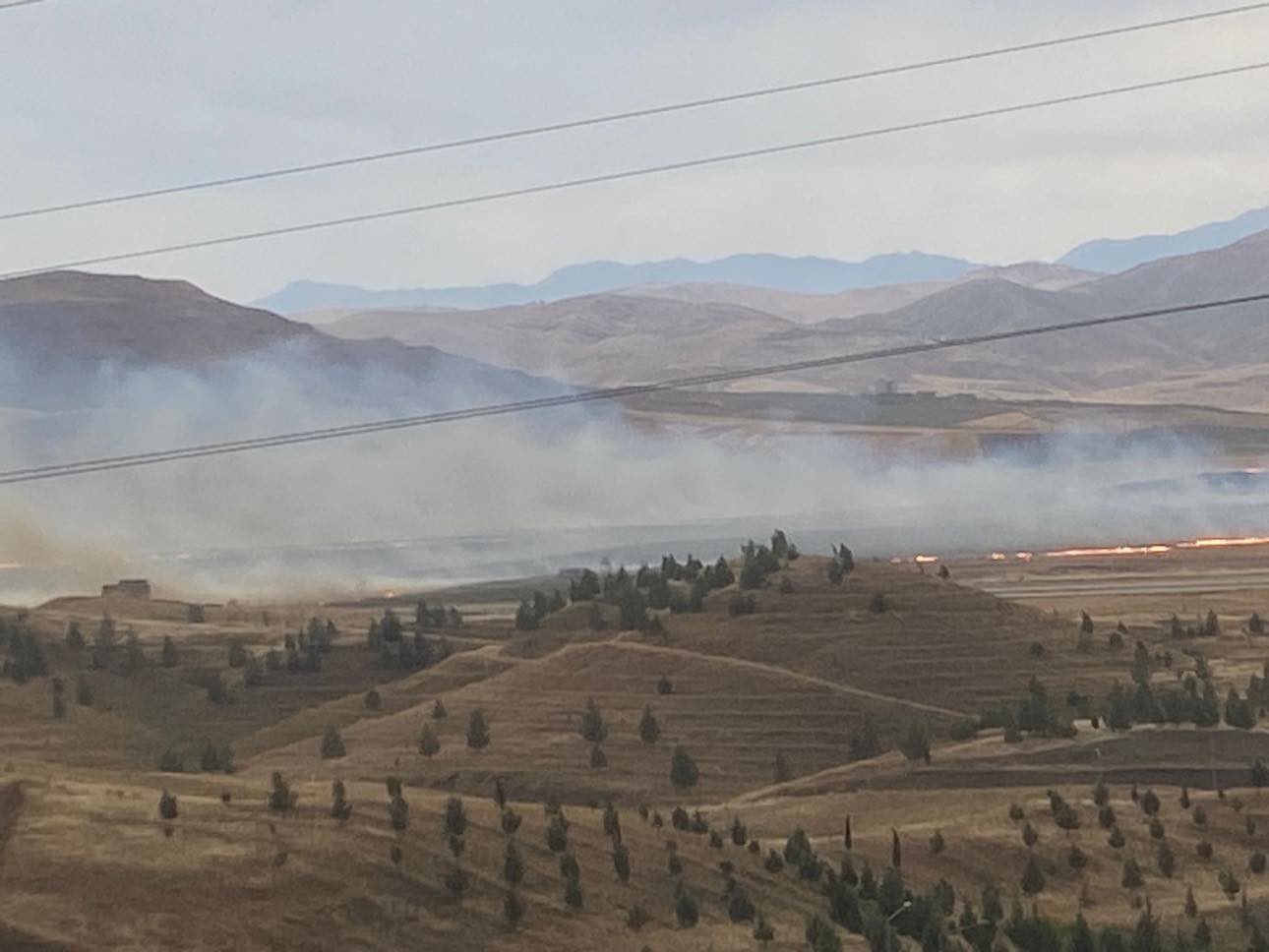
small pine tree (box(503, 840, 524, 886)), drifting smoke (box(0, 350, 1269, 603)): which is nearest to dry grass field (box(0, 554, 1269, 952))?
small pine tree (box(503, 840, 524, 886))

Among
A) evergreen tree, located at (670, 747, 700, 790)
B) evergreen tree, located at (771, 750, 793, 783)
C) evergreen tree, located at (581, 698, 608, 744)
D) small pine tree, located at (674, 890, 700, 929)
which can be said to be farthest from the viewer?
evergreen tree, located at (581, 698, 608, 744)

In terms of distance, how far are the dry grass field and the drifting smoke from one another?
32.6 metres

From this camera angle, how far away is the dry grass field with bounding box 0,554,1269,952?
33656mm

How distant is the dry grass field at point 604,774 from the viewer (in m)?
33.7

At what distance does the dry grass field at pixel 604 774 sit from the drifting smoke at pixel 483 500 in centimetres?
3259

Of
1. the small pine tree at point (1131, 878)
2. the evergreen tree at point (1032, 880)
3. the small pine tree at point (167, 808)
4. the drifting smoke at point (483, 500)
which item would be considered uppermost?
the drifting smoke at point (483, 500)

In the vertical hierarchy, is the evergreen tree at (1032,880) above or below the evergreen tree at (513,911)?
below

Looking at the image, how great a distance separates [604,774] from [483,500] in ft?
347

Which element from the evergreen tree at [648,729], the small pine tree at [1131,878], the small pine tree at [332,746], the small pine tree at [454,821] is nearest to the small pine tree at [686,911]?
the small pine tree at [454,821]

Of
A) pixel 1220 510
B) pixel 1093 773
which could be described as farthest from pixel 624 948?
pixel 1220 510

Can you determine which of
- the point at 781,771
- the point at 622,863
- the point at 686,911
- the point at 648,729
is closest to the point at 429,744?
the point at 648,729

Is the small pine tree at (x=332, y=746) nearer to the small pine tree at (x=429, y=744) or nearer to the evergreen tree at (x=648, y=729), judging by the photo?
the small pine tree at (x=429, y=744)

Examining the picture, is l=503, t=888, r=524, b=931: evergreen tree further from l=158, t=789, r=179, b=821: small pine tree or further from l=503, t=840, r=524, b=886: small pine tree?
l=158, t=789, r=179, b=821: small pine tree

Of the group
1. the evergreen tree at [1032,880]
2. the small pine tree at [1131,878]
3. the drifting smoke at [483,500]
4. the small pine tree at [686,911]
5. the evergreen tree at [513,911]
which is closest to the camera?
Answer: the evergreen tree at [513,911]
